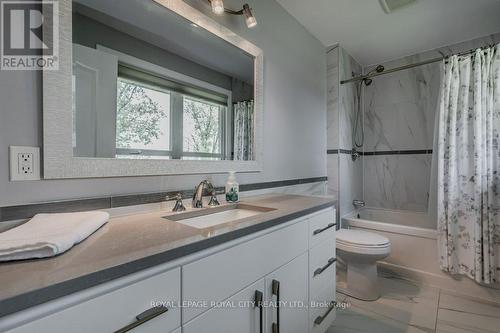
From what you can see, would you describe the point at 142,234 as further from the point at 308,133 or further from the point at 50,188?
the point at 308,133

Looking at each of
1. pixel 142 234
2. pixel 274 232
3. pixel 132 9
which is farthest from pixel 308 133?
pixel 142 234

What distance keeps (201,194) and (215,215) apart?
14 centimetres

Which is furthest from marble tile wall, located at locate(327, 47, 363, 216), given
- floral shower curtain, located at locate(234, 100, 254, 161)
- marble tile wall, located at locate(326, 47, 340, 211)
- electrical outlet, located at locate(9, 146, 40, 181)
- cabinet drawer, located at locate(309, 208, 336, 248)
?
electrical outlet, located at locate(9, 146, 40, 181)

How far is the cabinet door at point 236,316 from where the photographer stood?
748 mm

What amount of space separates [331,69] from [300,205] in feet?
6.28

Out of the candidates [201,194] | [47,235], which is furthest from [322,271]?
[47,235]

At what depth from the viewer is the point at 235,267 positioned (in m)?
0.87

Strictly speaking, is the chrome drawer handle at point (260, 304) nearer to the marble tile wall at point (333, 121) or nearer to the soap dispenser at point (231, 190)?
the soap dispenser at point (231, 190)

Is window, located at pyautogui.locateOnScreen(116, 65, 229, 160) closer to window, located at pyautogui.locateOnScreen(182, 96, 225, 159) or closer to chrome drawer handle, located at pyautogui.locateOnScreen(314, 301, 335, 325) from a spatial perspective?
window, located at pyautogui.locateOnScreen(182, 96, 225, 159)

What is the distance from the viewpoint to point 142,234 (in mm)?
788

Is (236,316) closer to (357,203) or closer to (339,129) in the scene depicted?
(339,129)

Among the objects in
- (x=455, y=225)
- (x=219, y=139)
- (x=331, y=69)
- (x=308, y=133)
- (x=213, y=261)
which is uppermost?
(x=331, y=69)

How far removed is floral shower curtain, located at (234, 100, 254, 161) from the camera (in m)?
1.62

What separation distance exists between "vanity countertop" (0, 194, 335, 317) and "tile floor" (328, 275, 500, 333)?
1307mm
